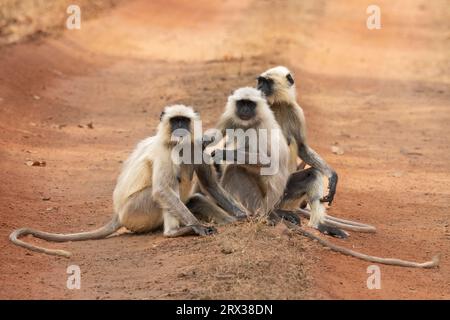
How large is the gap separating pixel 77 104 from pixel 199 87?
221 centimetres

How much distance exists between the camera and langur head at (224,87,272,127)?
820 cm

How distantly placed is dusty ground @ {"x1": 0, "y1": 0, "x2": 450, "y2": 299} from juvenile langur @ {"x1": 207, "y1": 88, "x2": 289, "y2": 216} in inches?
31.7

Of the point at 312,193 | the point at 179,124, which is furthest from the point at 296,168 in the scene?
the point at 179,124

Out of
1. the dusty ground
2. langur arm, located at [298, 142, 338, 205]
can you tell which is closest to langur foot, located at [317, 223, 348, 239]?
the dusty ground

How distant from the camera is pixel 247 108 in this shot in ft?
26.9

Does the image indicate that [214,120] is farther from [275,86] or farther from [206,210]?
[206,210]

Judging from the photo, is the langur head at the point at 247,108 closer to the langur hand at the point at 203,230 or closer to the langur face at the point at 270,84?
the langur face at the point at 270,84

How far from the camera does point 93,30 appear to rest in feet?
74.6

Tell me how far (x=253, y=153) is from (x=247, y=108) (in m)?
0.41

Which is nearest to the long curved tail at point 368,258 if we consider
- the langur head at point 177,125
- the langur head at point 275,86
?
the langur head at point 177,125

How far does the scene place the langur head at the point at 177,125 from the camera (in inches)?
313

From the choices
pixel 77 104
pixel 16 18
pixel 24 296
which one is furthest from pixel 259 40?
pixel 24 296

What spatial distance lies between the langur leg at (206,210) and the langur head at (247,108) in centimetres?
79

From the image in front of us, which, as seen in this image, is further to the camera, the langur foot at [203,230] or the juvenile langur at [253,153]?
the juvenile langur at [253,153]
